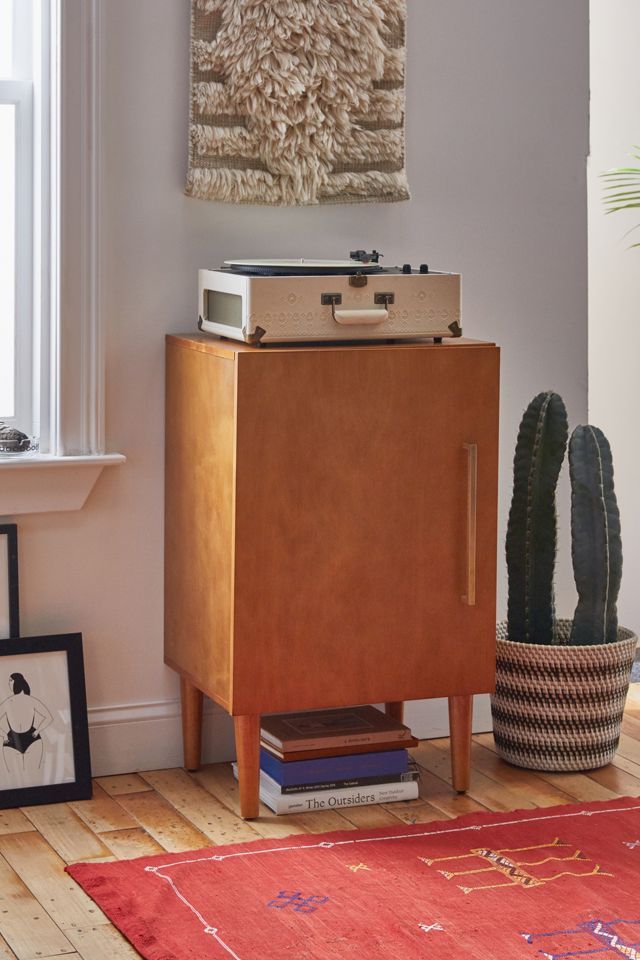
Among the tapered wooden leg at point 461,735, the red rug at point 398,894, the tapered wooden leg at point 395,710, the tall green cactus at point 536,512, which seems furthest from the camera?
the tapered wooden leg at point 395,710

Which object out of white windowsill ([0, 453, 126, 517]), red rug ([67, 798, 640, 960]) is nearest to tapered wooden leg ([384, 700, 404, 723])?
red rug ([67, 798, 640, 960])

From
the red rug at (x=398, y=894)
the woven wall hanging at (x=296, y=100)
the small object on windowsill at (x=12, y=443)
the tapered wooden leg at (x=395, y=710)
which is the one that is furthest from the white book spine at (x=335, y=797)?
the woven wall hanging at (x=296, y=100)

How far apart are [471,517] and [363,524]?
8.8 inches

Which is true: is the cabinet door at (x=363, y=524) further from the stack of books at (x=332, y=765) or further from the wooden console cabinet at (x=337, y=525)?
the stack of books at (x=332, y=765)

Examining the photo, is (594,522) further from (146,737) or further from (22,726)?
(22,726)

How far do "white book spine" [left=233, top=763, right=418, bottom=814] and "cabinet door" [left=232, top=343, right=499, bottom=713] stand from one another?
0.64ft

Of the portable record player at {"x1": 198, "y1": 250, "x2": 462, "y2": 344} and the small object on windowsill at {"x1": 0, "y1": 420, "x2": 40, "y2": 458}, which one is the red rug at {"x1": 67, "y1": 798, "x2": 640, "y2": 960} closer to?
the small object on windowsill at {"x1": 0, "y1": 420, "x2": 40, "y2": 458}

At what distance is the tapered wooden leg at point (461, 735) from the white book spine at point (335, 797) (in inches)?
3.9

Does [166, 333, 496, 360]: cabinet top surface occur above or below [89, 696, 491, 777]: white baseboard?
above

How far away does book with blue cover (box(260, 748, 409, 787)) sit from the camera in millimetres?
2688

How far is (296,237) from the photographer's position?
298cm

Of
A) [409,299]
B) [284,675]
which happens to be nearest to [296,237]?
[409,299]

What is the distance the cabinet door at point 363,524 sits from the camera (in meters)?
2.54

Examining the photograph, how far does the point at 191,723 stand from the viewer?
9.51 ft
